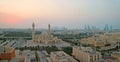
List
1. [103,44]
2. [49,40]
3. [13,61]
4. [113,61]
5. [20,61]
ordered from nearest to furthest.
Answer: [13,61]
[20,61]
[113,61]
[103,44]
[49,40]

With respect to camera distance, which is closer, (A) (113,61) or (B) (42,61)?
(A) (113,61)

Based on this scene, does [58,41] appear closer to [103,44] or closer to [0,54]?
[103,44]

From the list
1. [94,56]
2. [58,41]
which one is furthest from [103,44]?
[94,56]

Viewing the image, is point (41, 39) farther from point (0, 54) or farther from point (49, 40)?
point (0, 54)

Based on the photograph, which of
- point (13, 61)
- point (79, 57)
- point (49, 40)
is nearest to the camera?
point (13, 61)

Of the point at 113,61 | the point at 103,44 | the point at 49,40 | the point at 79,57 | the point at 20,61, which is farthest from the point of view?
the point at 49,40

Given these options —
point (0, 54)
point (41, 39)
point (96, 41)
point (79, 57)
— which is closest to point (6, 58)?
point (0, 54)

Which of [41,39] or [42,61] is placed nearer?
[42,61]

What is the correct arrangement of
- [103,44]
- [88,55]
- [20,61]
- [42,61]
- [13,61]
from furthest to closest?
1. [103,44]
2. [42,61]
3. [88,55]
4. [20,61]
5. [13,61]

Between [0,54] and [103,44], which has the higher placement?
[0,54]
